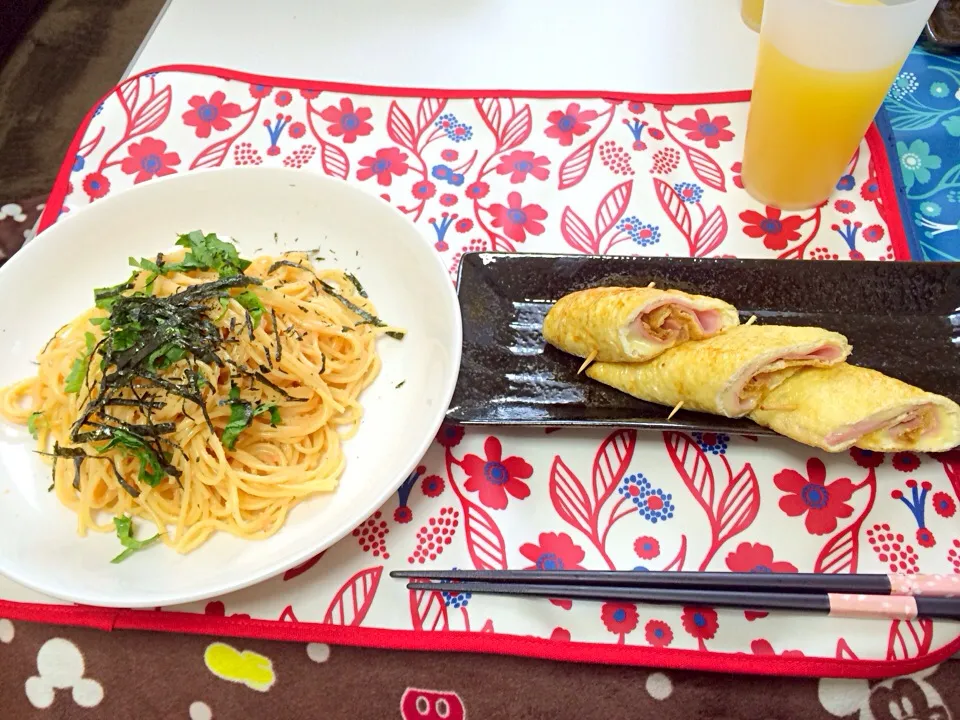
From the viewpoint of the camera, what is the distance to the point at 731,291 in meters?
2.03

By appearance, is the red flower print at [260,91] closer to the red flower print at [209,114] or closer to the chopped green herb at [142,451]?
the red flower print at [209,114]

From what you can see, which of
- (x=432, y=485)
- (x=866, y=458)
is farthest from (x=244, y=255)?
(x=866, y=458)

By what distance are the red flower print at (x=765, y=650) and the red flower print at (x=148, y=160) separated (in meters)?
2.43

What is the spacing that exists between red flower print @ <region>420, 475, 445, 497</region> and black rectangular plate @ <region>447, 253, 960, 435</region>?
168 millimetres

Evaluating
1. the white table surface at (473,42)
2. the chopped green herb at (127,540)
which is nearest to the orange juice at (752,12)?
the white table surface at (473,42)

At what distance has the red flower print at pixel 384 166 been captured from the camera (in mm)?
2508

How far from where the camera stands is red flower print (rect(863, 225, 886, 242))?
87.2 inches

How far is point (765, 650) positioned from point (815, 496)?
0.43 metres

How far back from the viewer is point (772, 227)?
2.27 meters

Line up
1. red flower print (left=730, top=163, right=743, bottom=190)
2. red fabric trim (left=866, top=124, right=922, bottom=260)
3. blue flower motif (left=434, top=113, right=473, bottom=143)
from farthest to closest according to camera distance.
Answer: blue flower motif (left=434, top=113, right=473, bottom=143), red flower print (left=730, top=163, right=743, bottom=190), red fabric trim (left=866, top=124, right=922, bottom=260)

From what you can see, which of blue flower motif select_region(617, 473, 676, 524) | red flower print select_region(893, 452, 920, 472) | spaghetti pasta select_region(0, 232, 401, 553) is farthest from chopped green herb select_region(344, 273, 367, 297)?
red flower print select_region(893, 452, 920, 472)

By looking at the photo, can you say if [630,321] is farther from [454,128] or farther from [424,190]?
[454,128]

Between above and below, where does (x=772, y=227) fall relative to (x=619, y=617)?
above

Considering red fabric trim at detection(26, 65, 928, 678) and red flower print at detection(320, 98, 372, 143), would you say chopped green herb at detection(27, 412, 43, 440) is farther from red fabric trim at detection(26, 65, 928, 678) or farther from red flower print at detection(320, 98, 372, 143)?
red flower print at detection(320, 98, 372, 143)
